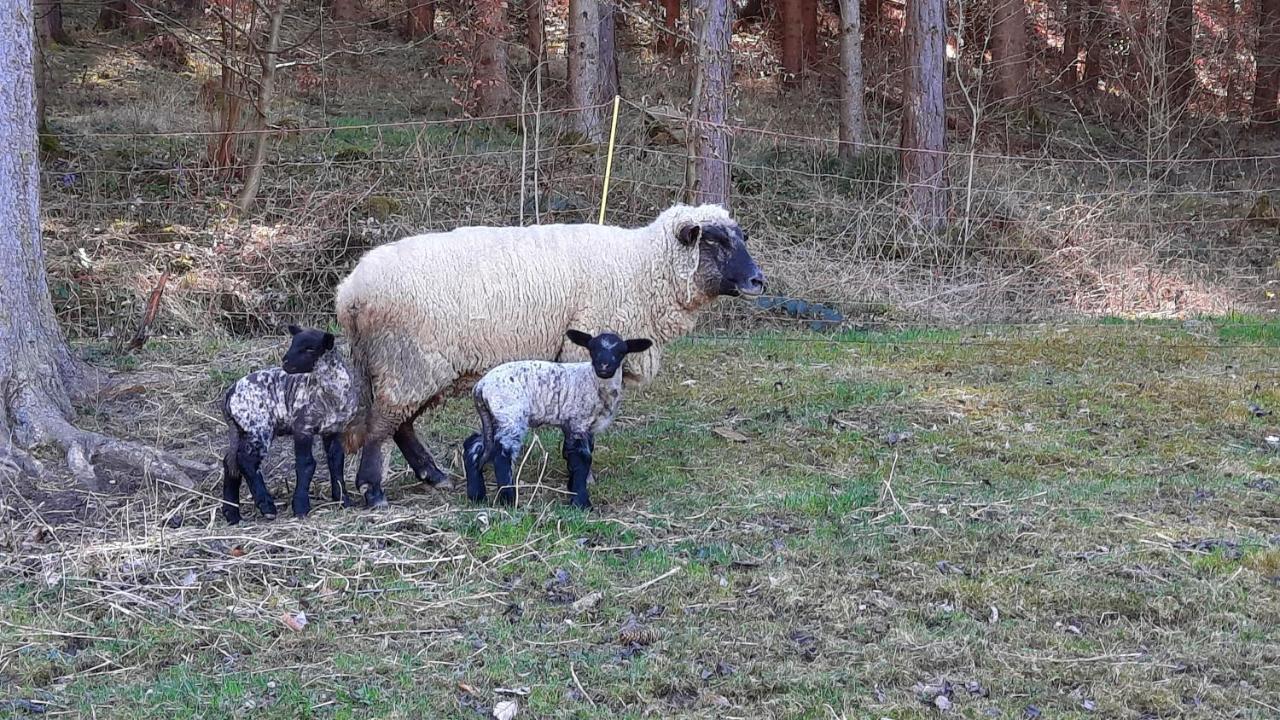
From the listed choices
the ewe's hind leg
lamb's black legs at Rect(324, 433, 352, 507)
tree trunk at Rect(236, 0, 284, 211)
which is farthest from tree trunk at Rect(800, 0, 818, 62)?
the ewe's hind leg

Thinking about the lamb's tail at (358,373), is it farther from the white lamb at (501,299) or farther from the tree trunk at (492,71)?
the tree trunk at (492,71)

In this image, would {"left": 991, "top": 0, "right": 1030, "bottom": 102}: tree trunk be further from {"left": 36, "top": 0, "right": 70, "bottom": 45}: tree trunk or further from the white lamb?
{"left": 36, "top": 0, "right": 70, "bottom": 45}: tree trunk

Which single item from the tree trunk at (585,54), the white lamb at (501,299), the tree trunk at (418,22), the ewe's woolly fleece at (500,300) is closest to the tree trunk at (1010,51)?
the tree trunk at (585,54)

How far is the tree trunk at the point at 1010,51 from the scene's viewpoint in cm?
2089

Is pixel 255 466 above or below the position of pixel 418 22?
below

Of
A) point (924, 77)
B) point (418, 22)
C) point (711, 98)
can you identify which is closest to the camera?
point (711, 98)

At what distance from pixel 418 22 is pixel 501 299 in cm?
1649

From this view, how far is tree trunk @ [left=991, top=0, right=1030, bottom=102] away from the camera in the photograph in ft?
68.5

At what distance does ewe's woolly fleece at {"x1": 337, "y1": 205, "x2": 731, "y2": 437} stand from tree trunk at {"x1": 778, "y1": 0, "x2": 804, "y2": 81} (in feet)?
49.9

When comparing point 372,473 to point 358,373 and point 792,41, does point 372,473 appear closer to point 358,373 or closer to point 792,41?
point 358,373

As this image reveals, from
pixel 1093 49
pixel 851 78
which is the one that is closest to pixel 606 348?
pixel 851 78

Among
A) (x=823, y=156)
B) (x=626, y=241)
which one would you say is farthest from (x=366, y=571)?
(x=823, y=156)

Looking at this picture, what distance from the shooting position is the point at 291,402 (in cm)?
608

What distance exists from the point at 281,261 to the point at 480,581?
6.82 metres
